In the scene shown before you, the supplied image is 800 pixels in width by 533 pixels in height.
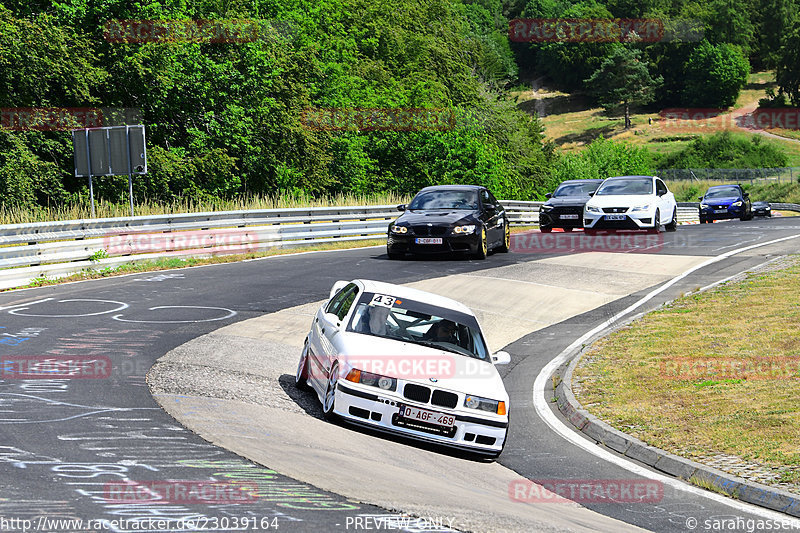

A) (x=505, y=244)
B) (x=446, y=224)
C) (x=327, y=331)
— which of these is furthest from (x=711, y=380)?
(x=505, y=244)

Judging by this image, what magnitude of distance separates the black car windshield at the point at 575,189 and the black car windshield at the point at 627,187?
2.86 meters

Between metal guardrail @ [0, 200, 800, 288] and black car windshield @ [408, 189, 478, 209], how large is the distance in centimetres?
471

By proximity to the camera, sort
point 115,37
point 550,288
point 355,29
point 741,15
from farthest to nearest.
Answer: point 741,15
point 355,29
point 115,37
point 550,288

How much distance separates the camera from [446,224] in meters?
21.0

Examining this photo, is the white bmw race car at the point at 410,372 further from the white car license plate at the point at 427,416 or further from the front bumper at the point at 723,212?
the front bumper at the point at 723,212

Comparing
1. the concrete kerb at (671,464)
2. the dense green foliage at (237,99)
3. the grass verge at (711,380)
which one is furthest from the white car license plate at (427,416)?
the dense green foliage at (237,99)

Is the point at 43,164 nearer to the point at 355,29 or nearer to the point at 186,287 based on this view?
the point at 186,287

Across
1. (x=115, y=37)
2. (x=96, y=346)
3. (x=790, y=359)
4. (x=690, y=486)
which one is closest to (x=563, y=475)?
(x=690, y=486)

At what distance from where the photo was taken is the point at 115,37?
35.1m

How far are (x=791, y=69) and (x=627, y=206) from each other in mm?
135623

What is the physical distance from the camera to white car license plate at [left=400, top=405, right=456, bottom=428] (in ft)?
27.1

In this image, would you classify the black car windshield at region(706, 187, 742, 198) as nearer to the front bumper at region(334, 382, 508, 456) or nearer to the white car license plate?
the front bumper at region(334, 382, 508, 456)

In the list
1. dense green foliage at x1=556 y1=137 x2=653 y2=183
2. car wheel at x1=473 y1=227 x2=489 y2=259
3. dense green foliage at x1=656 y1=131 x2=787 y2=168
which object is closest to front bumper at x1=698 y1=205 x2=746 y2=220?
car wheel at x1=473 y1=227 x2=489 y2=259

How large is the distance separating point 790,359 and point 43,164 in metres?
27.9
